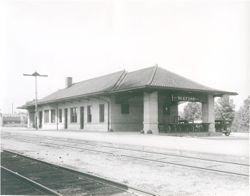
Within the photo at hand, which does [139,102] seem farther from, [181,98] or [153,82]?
[153,82]

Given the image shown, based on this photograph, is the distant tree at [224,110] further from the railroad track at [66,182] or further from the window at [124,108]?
the railroad track at [66,182]

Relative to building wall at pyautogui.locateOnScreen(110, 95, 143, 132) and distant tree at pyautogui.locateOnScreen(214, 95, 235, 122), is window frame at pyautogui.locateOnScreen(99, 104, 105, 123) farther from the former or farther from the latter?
distant tree at pyautogui.locateOnScreen(214, 95, 235, 122)

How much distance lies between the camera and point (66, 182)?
24.9 ft

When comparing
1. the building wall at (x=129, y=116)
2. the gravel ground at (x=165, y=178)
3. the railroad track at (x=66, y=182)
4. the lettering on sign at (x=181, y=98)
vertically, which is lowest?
the gravel ground at (x=165, y=178)

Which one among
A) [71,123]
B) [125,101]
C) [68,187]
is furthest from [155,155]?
[71,123]

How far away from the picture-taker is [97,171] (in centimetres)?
923

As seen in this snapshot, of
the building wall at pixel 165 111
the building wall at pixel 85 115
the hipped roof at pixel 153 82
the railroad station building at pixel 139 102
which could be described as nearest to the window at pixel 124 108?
the railroad station building at pixel 139 102

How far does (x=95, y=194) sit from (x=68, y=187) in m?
0.91

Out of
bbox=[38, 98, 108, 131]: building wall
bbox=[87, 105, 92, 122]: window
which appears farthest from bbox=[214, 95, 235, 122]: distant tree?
bbox=[87, 105, 92, 122]: window

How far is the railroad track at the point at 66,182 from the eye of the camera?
654 centimetres

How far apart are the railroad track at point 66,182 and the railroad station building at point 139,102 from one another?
13.0 m

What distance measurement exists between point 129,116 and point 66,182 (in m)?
20.9

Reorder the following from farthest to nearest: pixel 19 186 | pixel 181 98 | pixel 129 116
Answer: pixel 129 116
pixel 181 98
pixel 19 186

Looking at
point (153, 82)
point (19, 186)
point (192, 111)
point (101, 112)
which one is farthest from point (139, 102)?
point (192, 111)
